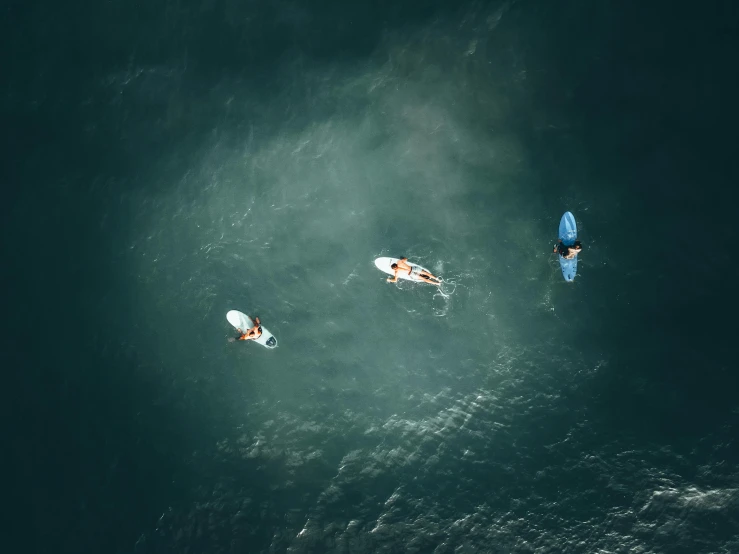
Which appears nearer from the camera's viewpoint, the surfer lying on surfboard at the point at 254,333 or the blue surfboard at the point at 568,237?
the blue surfboard at the point at 568,237

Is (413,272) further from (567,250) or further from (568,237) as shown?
(568,237)

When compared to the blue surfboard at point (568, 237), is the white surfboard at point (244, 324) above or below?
below

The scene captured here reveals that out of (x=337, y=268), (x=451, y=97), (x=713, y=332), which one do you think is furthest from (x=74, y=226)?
(x=713, y=332)

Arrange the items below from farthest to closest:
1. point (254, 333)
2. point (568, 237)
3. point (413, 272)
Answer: point (254, 333), point (413, 272), point (568, 237)

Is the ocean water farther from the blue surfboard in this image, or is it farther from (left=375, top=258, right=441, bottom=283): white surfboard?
(left=375, top=258, right=441, bottom=283): white surfboard

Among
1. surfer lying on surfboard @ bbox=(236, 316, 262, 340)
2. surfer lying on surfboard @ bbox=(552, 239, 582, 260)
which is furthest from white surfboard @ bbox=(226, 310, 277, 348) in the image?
surfer lying on surfboard @ bbox=(552, 239, 582, 260)

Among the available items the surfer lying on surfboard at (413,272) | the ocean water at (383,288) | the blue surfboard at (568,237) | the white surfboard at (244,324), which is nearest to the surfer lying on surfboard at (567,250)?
the blue surfboard at (568,237)

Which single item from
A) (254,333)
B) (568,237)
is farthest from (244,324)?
(568,237)

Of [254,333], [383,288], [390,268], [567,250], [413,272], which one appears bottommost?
[254,333]

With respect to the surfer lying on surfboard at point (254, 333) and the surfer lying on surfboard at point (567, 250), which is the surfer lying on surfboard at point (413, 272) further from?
the surfer lying on surfboard at point (254, 333)
